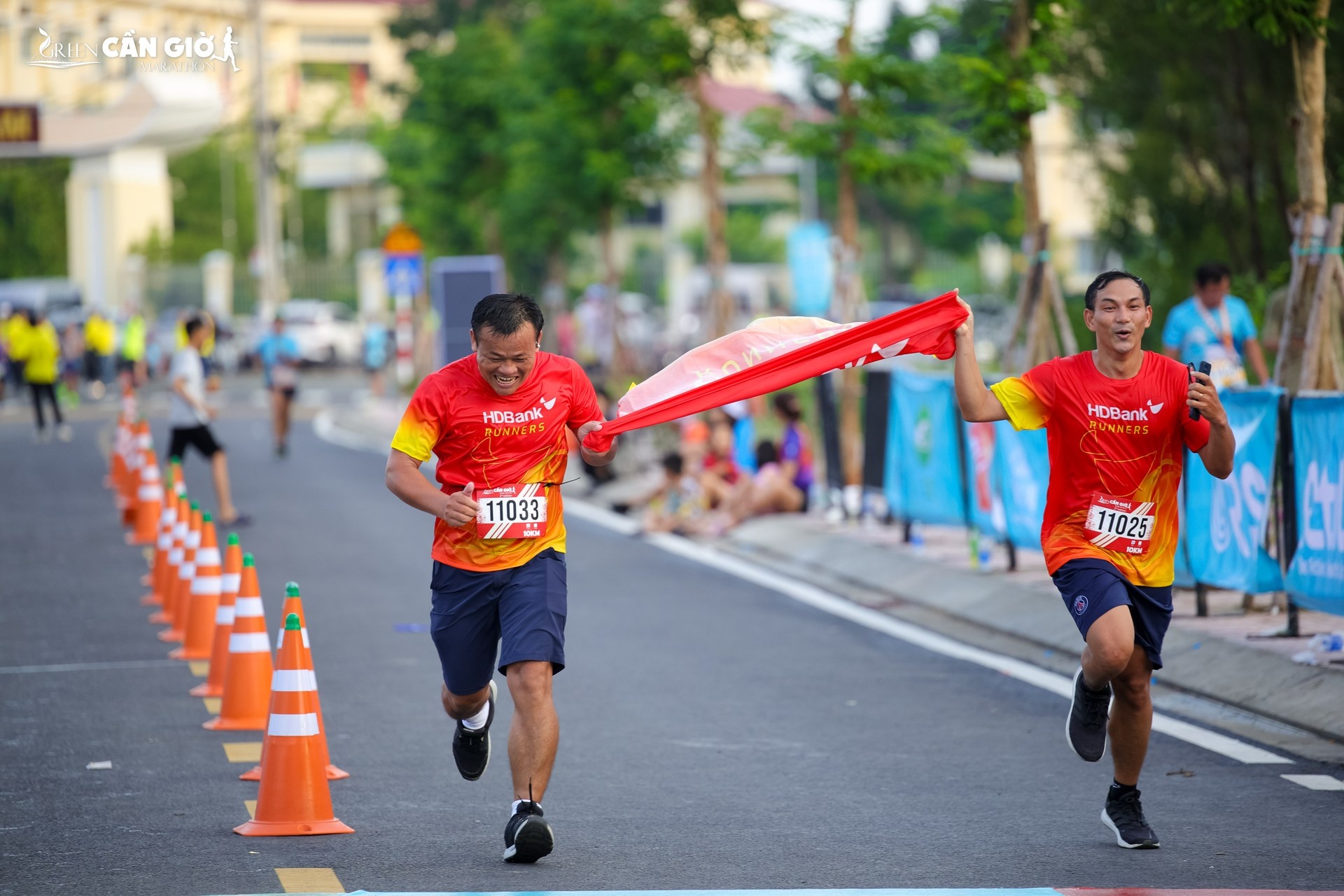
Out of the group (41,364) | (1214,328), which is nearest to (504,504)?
(1214,328)

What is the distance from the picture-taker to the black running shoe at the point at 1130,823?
6590mm

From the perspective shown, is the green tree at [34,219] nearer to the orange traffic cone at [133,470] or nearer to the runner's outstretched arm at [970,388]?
the orange traffic cone at [133,470]

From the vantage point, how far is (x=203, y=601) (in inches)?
431

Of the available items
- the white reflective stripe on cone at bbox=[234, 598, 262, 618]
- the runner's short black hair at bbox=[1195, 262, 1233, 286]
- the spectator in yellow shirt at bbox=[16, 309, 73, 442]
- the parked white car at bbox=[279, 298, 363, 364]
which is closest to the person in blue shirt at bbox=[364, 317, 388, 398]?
the parked white car at bbox=[279, 298, 363, 364]

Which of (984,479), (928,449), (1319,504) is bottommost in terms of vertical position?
(984,479)

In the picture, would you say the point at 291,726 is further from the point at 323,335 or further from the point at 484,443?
the point at 323,335

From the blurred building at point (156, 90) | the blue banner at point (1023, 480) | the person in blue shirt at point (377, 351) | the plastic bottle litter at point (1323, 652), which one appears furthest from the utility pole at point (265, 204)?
the plastic bottle litter at point (1323, 652)

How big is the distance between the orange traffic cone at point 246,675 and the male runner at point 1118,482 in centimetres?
373

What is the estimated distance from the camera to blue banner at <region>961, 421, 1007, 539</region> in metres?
13.4

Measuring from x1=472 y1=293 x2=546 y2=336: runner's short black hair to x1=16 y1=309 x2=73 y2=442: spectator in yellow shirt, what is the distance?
76.4 feet

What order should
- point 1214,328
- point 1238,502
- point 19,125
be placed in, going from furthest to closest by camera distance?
1. point 19,125
2. point 1214,328
3. point 1238,502

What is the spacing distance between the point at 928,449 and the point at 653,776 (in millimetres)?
7224

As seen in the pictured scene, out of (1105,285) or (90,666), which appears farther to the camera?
(90,666)

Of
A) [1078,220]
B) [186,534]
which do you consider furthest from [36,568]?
[1078,220]
